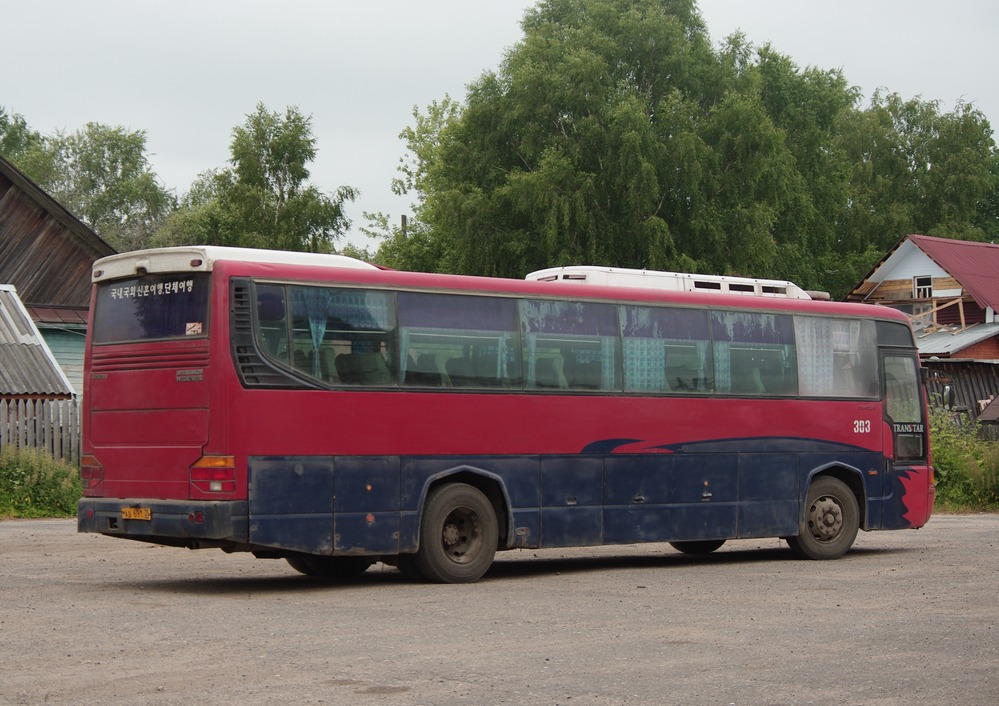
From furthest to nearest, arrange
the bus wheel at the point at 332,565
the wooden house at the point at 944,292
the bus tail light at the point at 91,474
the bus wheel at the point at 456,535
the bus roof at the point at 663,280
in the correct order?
1. the wooden house at the point at 944,292
2. the bus roof at the point at 663,280
3. the bus wheel at the point at 332,565
4. the bus wheel at the point at 456,535
5. the bus tail light at the point at 91,474

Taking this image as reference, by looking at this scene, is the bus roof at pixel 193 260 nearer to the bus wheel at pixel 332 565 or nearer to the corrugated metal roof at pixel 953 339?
the bus wheel at pixel 332 565

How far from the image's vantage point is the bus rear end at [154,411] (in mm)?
13805

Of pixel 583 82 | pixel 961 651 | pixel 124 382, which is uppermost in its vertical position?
pixel 583 82

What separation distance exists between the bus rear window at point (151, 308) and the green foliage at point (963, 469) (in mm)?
20571

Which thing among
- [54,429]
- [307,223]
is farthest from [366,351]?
[307,223]

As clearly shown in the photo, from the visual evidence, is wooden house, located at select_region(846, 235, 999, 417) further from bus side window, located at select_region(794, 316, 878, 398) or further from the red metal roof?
bus side window, located at select_region(794, 316, 878, 398)

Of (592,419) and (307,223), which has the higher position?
(307,223)

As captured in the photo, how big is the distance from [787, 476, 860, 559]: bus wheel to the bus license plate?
8.30m

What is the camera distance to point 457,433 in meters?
15.4

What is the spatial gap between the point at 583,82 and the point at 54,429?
30.3 metres

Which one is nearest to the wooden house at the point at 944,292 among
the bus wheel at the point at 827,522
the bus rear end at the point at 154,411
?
the bus wheel at the point at 827,522

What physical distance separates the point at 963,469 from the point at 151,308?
2168cm

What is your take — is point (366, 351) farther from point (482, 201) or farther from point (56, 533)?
point (482, 201)

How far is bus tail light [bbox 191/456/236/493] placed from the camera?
1373 cm
